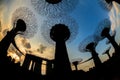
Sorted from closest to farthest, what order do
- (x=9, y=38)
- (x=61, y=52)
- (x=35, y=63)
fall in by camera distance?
(x=9, y=38) → (x=61, y=52) → (x=35, y=63)

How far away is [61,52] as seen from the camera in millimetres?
28562

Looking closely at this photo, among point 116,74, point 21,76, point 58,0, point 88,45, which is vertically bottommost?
point 116,74

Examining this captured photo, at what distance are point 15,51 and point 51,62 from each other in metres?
7.36

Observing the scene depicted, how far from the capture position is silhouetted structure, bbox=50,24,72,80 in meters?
21.8

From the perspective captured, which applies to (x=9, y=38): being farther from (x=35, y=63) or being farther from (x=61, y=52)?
(x=61, y=52)

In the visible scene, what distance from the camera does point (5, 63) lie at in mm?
18234

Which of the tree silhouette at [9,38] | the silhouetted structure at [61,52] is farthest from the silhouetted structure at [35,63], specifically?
the silhouetted structure at [61,52]

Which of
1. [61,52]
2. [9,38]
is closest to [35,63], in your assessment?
[61,52]

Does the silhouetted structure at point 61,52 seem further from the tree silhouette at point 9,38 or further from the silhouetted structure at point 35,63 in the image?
the tree silhouette at point 9,38

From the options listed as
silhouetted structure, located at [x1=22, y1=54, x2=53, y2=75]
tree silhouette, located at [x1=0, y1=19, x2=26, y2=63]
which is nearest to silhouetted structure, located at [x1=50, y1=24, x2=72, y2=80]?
silhouetted structure, located at [x1=22, y1=54, x2=53, y2=75]

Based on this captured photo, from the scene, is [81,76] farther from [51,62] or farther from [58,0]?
[58,0]

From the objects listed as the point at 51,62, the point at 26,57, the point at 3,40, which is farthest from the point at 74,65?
the point at 3,40

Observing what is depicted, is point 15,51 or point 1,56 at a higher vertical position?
point 15,51

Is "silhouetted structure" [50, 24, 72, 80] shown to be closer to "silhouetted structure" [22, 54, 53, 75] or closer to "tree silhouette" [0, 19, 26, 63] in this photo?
"silhouetted structure" [22, 54, 53, 75]
